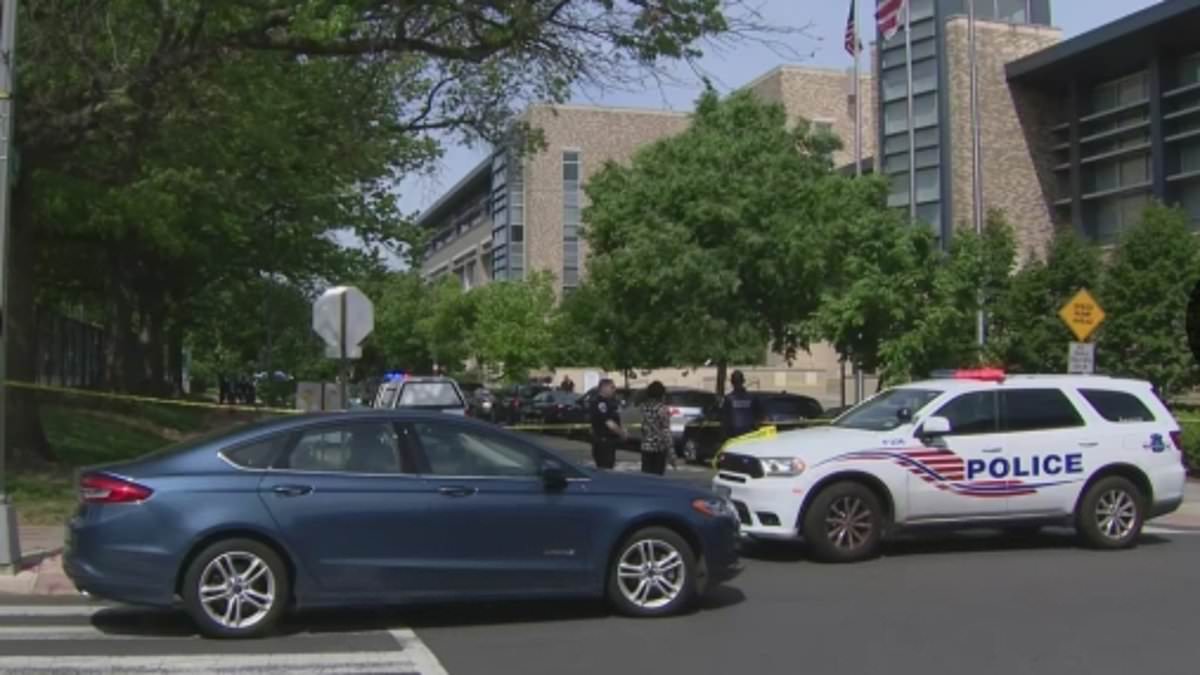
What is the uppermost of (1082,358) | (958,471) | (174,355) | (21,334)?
(174,355)

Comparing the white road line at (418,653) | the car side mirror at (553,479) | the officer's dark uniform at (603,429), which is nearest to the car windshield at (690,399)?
the officer's dark uniform at (603,429)

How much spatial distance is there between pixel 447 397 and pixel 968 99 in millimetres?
22546

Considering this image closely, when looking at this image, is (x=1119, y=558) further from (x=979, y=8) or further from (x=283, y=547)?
(x=979, y=8)

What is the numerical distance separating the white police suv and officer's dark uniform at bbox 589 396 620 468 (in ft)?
8.56

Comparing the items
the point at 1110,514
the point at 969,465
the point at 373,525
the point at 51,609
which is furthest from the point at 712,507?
the point at 1110,514

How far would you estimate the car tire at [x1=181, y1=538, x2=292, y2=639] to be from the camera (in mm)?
8547

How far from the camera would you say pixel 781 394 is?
25484mm

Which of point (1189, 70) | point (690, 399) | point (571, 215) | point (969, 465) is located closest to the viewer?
point (969, 465)

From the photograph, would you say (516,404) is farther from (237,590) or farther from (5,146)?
(237,590)

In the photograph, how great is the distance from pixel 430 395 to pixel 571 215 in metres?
54.4

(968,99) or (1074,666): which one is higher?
(968,99)

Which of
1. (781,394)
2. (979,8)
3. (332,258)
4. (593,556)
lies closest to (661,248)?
(781,394)

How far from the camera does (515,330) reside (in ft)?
194

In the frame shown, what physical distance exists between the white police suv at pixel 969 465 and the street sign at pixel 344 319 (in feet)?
22.2
